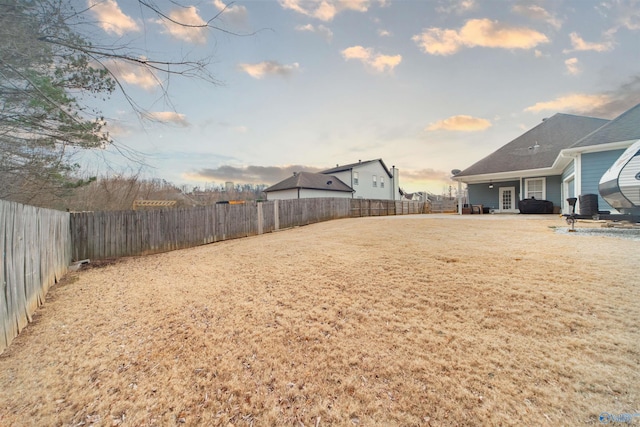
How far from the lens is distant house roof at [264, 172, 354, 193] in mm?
23728

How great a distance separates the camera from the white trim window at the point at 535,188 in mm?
14388

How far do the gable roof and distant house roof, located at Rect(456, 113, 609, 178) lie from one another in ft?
13.2

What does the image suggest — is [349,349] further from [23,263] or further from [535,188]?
[535,188]

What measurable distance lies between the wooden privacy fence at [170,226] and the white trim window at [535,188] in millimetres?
13778

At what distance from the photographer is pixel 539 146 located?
600 inches

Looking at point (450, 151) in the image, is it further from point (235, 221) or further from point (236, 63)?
point (236, 63)

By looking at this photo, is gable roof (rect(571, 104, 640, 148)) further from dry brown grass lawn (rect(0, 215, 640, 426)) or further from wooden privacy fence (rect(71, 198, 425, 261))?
wooden privacy fence (rect(71, 198, 425, 261))

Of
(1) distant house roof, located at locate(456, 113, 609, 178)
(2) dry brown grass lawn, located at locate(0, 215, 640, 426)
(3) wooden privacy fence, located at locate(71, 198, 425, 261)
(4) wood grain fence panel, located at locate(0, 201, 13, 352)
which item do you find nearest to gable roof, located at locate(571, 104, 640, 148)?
(1) distant house roof, located at locate(456, 113, 609, 178)

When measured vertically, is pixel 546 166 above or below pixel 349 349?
above

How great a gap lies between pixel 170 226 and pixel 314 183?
672 inches

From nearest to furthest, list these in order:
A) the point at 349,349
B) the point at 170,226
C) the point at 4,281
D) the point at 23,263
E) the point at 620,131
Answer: the point at 349,349, the point at 4,281, the point at 23,263, the point at 170,226, the point at 620,131

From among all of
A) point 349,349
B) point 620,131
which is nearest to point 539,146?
point 620,131

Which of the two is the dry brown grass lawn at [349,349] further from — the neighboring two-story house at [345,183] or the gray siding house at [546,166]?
the neighboring two-story house at [345,183]

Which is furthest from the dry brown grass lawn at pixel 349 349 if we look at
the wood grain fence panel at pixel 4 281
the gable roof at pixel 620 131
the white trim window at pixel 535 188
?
the white trim window at pixel 535 188
